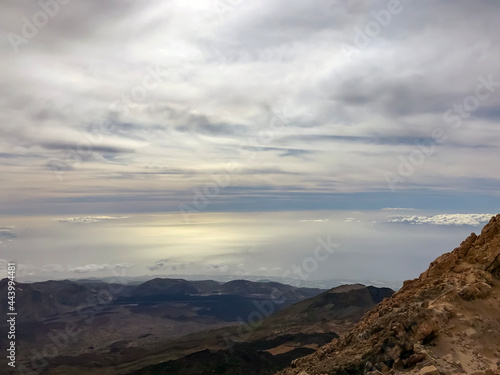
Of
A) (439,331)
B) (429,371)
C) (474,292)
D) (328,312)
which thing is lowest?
(328,312)

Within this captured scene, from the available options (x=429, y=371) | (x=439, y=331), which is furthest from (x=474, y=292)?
(x=429, y=371)

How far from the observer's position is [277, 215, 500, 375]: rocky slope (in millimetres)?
22078

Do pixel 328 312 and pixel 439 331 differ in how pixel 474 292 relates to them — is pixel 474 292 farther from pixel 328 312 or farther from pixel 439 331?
pixel 328 312

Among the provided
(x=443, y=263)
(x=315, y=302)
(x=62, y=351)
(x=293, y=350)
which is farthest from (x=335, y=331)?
(x=62, y=351)

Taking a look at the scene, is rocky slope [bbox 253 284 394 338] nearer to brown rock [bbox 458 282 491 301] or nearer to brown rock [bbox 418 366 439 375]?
brown rock [bbox 458 282 491 301]

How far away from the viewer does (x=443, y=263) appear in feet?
104

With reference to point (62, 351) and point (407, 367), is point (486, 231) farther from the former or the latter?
point (62, 351)

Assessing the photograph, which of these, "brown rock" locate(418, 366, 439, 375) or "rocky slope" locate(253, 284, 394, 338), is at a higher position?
"brown rock" locate(418, 366, 439, 375)

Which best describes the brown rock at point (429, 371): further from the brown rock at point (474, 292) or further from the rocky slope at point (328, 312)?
the rocky slope at point (328, 312)

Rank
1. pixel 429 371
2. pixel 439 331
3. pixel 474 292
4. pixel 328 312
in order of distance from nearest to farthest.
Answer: pixel 429 371 < pixel 439 331 < pixel 474 292 < pixel 328 312

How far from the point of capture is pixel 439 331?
76.9ft

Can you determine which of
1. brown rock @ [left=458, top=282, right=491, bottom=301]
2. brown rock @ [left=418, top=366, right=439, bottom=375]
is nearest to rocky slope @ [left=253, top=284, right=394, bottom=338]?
brown rock @ [left=458, top=282, right=491, bottom=301]

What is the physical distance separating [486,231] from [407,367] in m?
14.5

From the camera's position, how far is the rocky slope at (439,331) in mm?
22078
